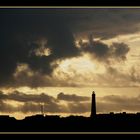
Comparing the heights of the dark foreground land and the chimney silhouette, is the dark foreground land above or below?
below

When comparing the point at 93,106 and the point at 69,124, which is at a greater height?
the point at 93,106

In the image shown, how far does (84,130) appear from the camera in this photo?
3127 millimetres

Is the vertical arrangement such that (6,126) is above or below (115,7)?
below

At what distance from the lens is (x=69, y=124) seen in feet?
10.3

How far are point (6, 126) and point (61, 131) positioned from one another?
41cm

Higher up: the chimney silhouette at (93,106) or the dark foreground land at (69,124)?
the chimney silhouette at (93,106)

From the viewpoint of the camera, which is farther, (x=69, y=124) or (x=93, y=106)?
(x=93, y=106)

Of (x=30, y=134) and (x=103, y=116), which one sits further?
(x=103, y=116)

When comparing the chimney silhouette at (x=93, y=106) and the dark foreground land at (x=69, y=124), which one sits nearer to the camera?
the dark foreground land at (x=69, y=124)

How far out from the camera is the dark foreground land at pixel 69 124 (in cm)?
313

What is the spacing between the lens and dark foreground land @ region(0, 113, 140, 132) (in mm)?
3129
